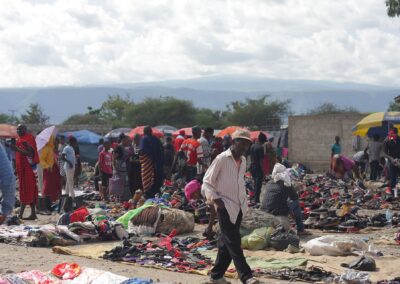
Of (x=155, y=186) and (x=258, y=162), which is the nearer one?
(x=155, y=186)

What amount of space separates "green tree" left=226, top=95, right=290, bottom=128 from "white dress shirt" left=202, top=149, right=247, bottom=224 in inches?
2695

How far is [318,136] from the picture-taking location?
125 feet

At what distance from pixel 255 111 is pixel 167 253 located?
2799 inches

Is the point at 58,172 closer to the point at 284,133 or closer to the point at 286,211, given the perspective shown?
the point at 286,211

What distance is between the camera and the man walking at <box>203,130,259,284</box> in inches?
327

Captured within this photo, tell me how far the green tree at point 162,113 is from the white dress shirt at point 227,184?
6970 cm

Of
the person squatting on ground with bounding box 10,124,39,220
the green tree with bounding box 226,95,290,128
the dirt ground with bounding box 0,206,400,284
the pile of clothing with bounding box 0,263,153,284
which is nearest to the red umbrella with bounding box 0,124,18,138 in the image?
the person squatting on ground with bounding box 10,124,39,220

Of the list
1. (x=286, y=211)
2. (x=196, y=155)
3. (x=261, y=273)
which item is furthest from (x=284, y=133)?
(x=261, y=273)

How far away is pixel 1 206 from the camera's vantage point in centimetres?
562

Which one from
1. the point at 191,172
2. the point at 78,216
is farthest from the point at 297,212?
the point at 191,172

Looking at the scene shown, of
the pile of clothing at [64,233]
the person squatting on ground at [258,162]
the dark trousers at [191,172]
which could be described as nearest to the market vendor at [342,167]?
the dark trousers at [191,172]

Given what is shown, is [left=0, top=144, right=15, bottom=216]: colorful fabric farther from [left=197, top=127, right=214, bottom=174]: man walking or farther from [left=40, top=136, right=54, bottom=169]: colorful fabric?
[left=40, top=136, right=54, bottom=169]: colorful fabric

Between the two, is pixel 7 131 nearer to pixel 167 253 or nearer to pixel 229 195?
pixel 167 253

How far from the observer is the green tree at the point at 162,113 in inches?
3152
